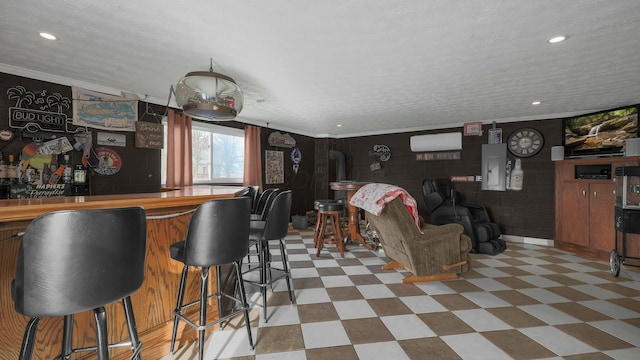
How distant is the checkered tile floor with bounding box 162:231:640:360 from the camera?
191 centimetres

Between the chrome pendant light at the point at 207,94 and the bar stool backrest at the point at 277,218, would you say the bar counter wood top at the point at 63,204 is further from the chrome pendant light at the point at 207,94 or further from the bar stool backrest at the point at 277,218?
the chrome pendant light at the point at 207,94

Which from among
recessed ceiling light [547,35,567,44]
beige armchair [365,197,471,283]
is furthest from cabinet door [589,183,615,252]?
recessed ceiling light [547,35,567,44]

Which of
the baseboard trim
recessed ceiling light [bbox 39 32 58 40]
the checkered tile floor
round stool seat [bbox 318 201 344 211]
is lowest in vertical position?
the checkered tile floor

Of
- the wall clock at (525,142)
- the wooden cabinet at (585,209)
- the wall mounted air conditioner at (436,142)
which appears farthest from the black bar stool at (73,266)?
the wall clock at (525,142)

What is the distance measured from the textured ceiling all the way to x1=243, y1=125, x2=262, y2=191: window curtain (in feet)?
5.01

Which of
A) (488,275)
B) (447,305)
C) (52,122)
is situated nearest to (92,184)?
(52,122)

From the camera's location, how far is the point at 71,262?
1.03m

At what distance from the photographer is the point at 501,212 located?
549 centimetres

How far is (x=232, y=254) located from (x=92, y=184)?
2983 mm

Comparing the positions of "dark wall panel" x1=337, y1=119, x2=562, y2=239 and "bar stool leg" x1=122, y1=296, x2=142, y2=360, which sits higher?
"dark wall panel" x1=337, y1=119, x2=562, y2=239

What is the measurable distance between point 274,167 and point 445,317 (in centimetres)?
469

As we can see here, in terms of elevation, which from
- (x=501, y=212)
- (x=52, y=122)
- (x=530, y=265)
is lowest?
(x=530, y=265)

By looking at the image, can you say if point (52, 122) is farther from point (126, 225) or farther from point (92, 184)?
point (126, 225)

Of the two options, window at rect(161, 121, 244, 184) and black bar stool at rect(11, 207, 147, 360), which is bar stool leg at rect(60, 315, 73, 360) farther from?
window at rect(161, 121, 244, 184)
